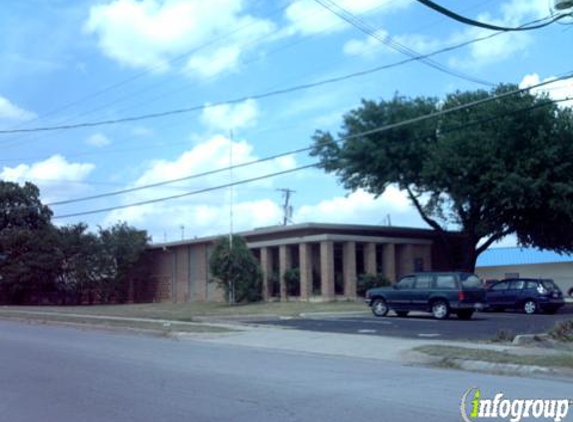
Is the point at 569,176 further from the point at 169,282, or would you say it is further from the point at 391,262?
the point at 169,282

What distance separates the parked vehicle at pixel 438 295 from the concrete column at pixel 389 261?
14991mm

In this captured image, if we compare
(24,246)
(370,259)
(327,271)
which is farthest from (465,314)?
(24,246)

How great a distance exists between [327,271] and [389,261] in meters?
4.99

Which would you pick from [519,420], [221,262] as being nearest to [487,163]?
[221,262]

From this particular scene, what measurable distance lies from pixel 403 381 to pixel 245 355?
211 inches

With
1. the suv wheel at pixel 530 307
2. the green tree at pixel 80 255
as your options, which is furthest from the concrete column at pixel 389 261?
the green tree at pixel 80 255

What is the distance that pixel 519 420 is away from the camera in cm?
907

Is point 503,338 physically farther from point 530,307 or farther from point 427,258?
point 427,258

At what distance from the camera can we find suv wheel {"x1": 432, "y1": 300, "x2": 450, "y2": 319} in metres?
27.6

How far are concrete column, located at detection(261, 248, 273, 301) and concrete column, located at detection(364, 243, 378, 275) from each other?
224 inches

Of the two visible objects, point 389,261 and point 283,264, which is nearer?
point 283,264

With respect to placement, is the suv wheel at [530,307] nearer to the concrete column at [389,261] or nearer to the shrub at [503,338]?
the concrete column at [389,261]

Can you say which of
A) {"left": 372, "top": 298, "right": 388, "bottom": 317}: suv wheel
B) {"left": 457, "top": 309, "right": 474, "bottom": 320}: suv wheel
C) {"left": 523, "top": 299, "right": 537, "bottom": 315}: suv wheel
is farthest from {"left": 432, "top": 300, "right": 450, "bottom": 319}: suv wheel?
{"left": 523, "top": 299, "right": 537, "bottom": 315}: suv wheel

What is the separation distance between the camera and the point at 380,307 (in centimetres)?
2973
